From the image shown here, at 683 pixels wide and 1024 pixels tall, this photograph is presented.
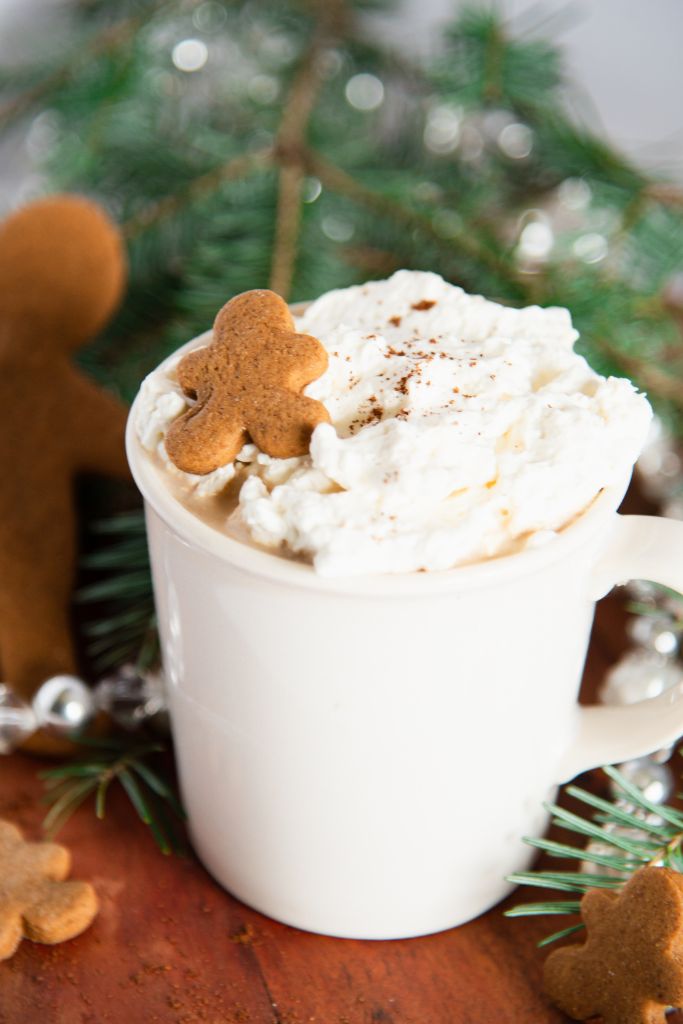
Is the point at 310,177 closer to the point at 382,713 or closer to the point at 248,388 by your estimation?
the point at 248,388

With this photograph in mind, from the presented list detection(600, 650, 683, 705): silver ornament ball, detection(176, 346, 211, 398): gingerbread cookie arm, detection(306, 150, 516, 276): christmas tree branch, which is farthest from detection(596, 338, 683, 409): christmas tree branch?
detection(176, 346, 211, 398): gingerbread cookie arm

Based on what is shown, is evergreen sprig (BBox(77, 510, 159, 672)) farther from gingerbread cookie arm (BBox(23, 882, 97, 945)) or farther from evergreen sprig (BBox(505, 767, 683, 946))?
evergreen sprig (BBox(505, 767, 683, 946))

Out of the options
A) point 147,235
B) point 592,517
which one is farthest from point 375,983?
point 147,235

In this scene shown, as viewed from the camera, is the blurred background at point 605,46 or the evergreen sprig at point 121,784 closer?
the evergreen sprig at point 121,784

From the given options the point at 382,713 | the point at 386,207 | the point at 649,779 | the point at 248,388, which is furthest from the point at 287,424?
the point at 386,207

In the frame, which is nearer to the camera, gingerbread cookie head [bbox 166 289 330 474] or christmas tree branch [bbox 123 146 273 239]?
gingerbread cookie head [bbox 166 289 330 474]

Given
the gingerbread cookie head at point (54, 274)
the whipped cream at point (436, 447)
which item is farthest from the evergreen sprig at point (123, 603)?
the whipped cream at point (436, 447)

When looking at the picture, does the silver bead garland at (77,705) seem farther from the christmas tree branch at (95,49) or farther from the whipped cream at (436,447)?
the christmas tree branch at (95,49)
